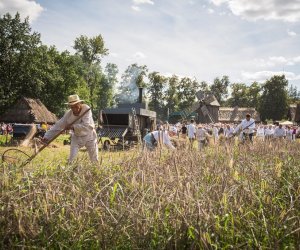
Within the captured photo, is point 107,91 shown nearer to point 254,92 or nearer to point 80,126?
point 254,92

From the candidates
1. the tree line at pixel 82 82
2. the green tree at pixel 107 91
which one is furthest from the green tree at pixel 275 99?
the green tree at pixel 107 91

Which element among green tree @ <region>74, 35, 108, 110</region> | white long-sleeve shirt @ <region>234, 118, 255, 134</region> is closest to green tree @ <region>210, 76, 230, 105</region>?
green tree @ <region>74, 35, 108, 110</region>

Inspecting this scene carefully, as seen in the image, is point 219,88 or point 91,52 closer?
point 91,52

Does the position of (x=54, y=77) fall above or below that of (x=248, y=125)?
above

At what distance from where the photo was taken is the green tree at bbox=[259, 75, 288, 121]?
7300 centimetres

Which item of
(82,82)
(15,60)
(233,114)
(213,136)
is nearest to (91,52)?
(82,82)

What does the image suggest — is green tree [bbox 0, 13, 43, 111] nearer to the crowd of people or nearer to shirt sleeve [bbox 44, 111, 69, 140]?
the crowd of people

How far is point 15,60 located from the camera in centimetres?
3756

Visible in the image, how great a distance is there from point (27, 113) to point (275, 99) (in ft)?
174

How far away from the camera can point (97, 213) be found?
3.22 metres

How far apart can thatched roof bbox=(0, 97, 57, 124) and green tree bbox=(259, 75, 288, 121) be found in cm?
4921

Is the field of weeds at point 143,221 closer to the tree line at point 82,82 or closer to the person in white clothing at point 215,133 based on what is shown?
the person in white clothing at point 215,133

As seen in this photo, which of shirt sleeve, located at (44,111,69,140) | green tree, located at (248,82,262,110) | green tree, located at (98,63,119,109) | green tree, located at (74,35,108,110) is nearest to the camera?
shirt sleeve, located at (44,111,69,140)

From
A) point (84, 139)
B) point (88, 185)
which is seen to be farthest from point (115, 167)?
point (84, 139)
